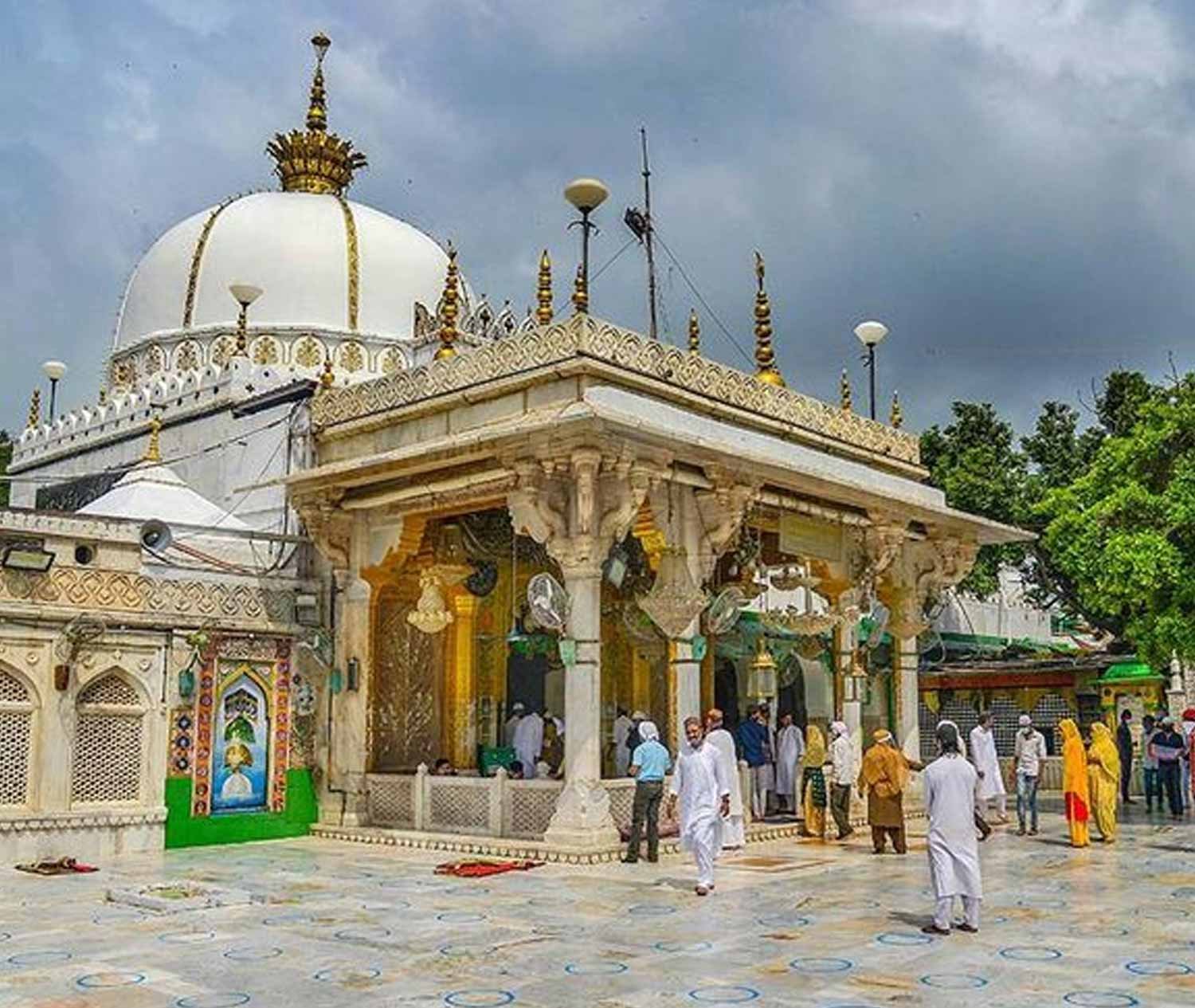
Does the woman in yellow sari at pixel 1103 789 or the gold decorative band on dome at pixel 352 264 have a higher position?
the gold decorative band on dome at pixel 352 264

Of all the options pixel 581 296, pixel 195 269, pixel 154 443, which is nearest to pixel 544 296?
pixel 581 296

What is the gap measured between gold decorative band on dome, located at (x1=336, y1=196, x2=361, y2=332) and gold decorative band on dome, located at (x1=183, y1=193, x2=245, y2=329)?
2.40 meters

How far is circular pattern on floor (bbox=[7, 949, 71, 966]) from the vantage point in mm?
7145

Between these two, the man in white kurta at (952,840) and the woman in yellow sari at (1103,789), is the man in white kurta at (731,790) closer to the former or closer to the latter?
the man in white kurta at (952,840)

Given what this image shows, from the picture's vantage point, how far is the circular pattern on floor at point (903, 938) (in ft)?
25.5

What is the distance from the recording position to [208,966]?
7.09m

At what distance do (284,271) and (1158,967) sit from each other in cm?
1957

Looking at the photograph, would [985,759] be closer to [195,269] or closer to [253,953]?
[253,953]

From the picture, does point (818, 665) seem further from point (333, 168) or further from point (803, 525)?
point (333, 168)

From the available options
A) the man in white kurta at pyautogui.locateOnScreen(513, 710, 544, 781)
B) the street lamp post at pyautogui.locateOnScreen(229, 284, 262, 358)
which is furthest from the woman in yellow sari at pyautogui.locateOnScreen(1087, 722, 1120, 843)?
the street lamp post at pyautogui.locateOnScreen(229, 284, 262, 358)

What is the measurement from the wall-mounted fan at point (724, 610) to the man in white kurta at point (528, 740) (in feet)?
9.46

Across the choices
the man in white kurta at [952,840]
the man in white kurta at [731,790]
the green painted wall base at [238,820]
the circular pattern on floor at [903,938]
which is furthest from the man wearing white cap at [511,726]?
the circular pattern on floor at [903,938]

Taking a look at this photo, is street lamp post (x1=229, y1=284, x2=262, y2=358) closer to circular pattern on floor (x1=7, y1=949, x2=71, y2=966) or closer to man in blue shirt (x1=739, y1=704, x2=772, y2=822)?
man in blue shirt (x1=739, y1=704, x2=772, y2=822)

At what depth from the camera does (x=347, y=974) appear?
273 inches
